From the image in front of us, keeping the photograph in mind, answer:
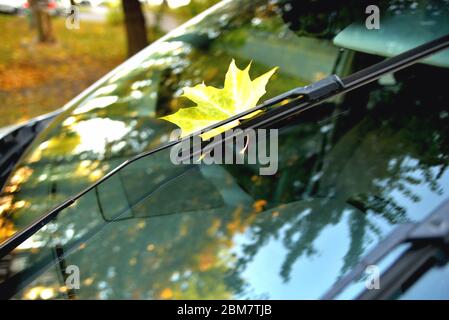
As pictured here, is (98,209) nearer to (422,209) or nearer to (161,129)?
(161,129)

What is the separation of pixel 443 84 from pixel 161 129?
121 centimetres

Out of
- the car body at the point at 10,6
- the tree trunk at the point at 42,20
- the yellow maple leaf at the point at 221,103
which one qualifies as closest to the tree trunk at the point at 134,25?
the tree trunk at the point at 42,20

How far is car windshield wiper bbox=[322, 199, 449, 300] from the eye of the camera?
40.8 inches

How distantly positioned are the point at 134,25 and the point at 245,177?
4.25 metres

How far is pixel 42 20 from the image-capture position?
9.03 meters

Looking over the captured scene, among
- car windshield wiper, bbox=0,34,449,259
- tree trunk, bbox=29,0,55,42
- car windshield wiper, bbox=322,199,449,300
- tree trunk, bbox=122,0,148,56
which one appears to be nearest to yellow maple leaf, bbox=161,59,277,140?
car windshield wiper, bbox=0,34,449,259

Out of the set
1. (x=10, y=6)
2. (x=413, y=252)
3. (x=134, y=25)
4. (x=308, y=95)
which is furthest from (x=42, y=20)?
(x=413, y=252)

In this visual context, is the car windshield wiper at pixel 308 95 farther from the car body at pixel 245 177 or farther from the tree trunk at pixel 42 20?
the tree trunk at pixel 42 20

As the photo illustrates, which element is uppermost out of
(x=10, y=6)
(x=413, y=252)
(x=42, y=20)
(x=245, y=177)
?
(x=413, y=252)

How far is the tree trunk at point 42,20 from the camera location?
8.86m

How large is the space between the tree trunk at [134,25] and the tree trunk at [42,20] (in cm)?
395

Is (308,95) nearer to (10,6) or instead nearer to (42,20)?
(42,20)

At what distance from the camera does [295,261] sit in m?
1.45
